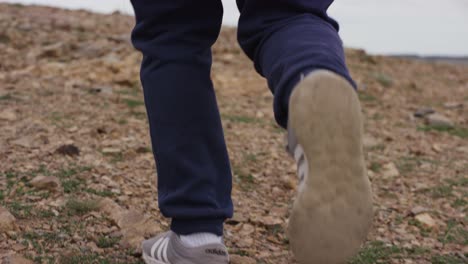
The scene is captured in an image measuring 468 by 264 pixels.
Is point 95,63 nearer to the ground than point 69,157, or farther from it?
nearer to the ground

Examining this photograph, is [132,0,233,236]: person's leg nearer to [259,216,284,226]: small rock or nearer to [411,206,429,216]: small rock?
[259,216,284,226]: small rock

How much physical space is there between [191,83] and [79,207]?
937 millimetres

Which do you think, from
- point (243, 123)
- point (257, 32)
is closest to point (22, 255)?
point (257, 32)

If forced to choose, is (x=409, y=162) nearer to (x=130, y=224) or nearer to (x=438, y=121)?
(x=438, y=121)

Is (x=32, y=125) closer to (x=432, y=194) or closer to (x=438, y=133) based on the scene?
(x=432, y=194)

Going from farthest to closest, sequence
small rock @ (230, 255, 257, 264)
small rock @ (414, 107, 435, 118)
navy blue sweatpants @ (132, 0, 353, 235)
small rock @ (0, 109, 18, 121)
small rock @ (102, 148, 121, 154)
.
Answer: small rock @ (414, 107, 435, 118), small rock @ (0, 109, 18, 121), small rock @ (102, 148, 121, 154), small rock @ (230, 255, 257, 264), navy blue sweatpants @ (132, 0, 353, 235)

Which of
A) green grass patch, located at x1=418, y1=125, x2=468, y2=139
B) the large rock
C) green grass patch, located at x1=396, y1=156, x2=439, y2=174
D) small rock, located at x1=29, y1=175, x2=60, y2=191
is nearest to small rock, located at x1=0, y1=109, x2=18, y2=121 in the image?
small rock, located at x1=29, y1=175, x2=60, y2=191

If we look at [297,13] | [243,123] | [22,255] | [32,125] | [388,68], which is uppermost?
[297,13]

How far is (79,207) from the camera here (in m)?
2.38

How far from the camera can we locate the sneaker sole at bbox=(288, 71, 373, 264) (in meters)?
1.22

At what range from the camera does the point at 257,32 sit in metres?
1.48

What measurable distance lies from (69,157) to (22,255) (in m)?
1.14

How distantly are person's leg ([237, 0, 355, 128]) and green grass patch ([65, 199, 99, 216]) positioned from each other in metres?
1.11

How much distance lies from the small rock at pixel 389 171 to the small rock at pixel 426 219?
0.72m
